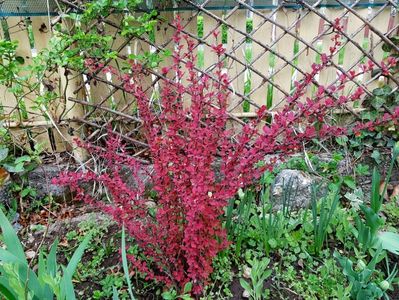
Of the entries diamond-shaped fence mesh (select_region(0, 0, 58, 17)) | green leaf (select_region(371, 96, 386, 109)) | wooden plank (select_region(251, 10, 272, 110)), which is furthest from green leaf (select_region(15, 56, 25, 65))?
green leaf (select_region(371, 96, 386, 109))

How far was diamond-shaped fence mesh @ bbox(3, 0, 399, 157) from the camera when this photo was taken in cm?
225

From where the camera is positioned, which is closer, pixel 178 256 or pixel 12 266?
pixel 12 266

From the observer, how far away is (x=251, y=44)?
7.88ft

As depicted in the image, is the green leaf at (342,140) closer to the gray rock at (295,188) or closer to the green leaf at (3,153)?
Answer: the gray rock at (295,188)

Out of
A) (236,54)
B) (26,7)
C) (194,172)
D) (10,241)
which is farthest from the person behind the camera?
(236,54)

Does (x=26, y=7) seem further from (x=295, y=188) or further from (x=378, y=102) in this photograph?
(x=378, y=102)

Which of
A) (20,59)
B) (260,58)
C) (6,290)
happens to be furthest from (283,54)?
(6,290)

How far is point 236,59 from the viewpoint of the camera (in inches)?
88.7

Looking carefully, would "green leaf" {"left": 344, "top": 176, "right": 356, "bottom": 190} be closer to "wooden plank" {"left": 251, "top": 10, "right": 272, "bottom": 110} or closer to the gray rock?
the gray rock

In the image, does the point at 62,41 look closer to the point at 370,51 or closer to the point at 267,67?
the point at 267,67

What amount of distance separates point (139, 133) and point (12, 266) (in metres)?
1.48

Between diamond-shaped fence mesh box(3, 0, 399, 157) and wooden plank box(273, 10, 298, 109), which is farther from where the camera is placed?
wooden plank box(273, 10, 298, 109)

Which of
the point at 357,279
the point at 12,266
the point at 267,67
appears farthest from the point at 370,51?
the point at 12,266

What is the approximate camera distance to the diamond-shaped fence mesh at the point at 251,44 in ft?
7.37
